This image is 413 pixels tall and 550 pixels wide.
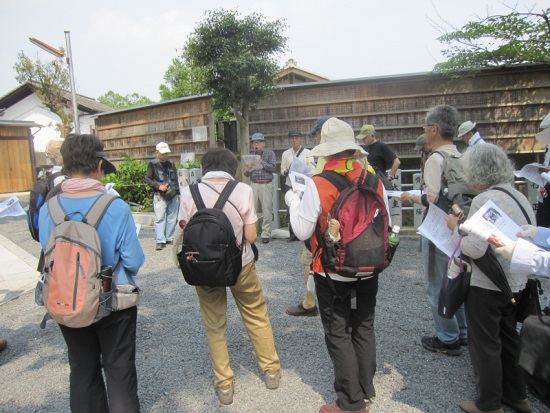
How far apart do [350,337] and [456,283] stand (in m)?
0.73

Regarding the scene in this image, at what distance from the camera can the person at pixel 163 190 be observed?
23.9 ft

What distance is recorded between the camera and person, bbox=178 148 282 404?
9.26ft

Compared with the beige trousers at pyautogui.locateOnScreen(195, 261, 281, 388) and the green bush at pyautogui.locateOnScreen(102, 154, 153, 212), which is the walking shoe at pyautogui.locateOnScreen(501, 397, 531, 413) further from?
the green bush at pyautogui.locateOnScreen(102, 154, 153, 212)

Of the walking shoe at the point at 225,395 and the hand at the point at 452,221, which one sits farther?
the walking shoe at the point at 225,395

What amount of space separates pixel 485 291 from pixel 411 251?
4.30 m

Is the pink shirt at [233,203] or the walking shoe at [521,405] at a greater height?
Answer: the pink shirt at [233,203]

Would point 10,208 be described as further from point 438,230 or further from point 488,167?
point 488,167

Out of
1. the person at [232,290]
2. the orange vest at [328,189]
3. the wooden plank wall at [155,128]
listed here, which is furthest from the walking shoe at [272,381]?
the wooden plank wall at [155,128]

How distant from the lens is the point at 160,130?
12.3 metres

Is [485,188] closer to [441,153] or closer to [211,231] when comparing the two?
[441,153]

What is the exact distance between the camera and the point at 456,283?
2463 millimetres

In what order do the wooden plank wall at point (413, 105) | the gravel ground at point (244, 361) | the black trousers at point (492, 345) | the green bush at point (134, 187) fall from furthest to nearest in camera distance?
the green bush at point (134, 187) → the wooden plank wall at point (413, 105) → the gravel ground at point (244, 361) → the black trousers at point (492, 345)

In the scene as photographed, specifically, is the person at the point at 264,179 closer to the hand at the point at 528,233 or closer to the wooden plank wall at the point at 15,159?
the hand at the point at 528,233

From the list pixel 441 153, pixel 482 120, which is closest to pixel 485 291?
pixel 441 153
